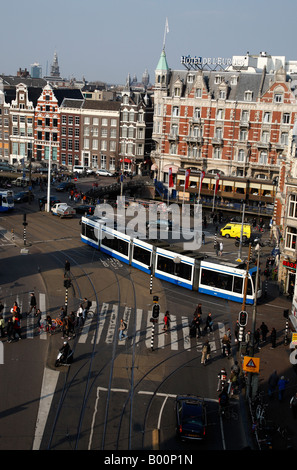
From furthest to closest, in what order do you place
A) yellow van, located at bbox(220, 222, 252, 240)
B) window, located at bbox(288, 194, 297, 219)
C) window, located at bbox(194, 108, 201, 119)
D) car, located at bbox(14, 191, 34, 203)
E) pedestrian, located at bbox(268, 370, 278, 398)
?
window, located at bbox(194, 108, 201, 119) → car, located at bbox(14, 191, 34, 203) → yellow van, located at bbox(220, 222, 252, 240) → window, located at bbox(288, 194, 297, 219) → pedestrian, located at bbox(268, 370, 278, 398)

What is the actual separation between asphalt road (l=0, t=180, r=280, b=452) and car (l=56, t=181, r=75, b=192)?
32.3 m

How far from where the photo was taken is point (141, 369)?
2881 cm

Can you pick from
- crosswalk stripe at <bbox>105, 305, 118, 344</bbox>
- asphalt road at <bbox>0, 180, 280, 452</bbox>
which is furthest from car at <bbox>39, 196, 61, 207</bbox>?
crosswalk stripe at <bbox>105, 305, 118, 344</bbox>

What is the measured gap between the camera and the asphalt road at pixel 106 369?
75.0ft

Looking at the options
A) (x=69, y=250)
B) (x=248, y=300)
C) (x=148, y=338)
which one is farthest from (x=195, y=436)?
(x=69, y=250)

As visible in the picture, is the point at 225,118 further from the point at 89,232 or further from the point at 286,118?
the point at 89,232

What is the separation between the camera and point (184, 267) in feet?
135

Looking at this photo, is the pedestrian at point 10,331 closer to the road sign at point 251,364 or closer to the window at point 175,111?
the road sign at point 251,364

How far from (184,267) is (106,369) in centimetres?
1404

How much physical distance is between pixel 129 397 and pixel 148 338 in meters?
7.08

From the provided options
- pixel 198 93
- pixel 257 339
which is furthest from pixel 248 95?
pixel 257 339

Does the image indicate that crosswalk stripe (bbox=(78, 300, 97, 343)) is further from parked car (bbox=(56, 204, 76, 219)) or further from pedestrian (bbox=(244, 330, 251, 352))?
parked car (bbox=(56, 204, 76, 219))

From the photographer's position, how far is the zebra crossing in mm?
32156
